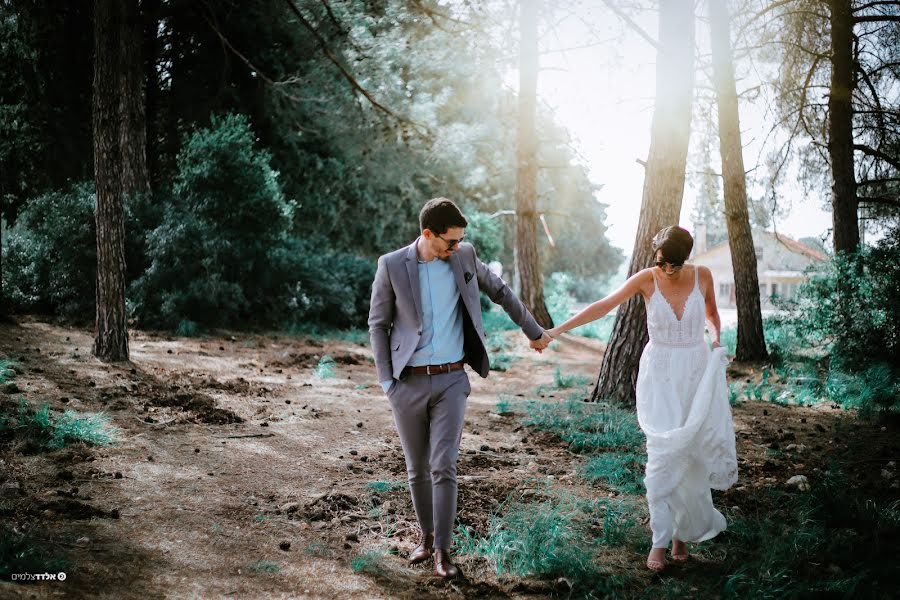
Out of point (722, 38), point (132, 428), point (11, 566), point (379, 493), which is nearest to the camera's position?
point (11, 566)

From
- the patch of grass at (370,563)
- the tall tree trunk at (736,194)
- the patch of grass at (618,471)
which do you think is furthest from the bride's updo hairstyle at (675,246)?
the tall tree trunk at (736,194)

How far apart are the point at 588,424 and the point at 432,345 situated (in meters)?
3.84

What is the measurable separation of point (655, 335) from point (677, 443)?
0.69 metres

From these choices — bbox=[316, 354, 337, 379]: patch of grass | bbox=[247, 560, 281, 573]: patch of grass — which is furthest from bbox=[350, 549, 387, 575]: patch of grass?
bbox=[316, 354, 337, 379]: patch of grass

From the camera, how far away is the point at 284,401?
28.5 feet

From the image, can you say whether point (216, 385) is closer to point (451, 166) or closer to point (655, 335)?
point (655, 335)

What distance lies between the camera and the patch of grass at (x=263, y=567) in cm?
390

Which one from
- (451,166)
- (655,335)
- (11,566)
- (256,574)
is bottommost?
(256,574)

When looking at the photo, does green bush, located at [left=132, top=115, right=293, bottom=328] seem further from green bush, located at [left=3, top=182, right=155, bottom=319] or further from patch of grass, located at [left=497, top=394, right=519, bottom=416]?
patch of grass, located at [left=497, top=394, right=519, bottom=416]

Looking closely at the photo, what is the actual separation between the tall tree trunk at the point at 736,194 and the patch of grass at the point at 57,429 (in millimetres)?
10035

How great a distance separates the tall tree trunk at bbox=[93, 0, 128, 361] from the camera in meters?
9.47

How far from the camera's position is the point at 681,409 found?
162 inches

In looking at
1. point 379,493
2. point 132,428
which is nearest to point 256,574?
point 379,493

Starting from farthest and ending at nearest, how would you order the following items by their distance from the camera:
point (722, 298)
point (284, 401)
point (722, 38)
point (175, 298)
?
1. point (722, 298)
2. point (175, 298)
3. point (722, 38)
4. point (284, 401)
